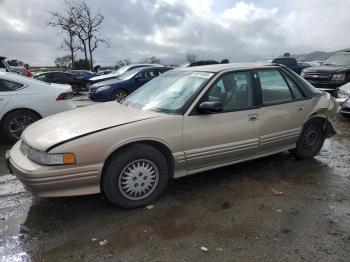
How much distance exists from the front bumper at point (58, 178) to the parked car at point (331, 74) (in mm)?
9100

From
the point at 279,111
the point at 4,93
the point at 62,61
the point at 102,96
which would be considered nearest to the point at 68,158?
the point at 279,111

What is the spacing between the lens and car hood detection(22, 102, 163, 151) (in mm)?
3703

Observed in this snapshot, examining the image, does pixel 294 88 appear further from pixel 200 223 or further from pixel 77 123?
pixel 77 123

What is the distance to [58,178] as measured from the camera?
3516mm

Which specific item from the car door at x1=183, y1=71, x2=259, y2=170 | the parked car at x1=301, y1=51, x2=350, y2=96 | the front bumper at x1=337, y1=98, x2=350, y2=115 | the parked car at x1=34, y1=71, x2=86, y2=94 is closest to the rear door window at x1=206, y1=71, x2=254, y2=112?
the car door at x1=183, y1=71, x2=259, y2=170

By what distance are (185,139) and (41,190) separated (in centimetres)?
161

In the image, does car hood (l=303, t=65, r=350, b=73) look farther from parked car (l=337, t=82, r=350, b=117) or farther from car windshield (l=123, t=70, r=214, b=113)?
car windshield (l=123, t=70, r=214, b=113)

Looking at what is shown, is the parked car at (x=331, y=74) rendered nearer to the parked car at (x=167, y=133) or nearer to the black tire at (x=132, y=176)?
the parked car at (x=167, y=133)

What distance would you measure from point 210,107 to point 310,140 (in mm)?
2227

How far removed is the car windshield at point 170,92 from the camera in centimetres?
430

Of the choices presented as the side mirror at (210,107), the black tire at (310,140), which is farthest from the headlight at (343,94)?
the side mirror at (210,107)

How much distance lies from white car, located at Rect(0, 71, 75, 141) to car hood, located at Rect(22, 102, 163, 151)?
99.1 inches

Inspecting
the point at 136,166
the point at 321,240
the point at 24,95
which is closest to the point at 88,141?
the point at 136,166

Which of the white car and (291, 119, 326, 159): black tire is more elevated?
the white car
